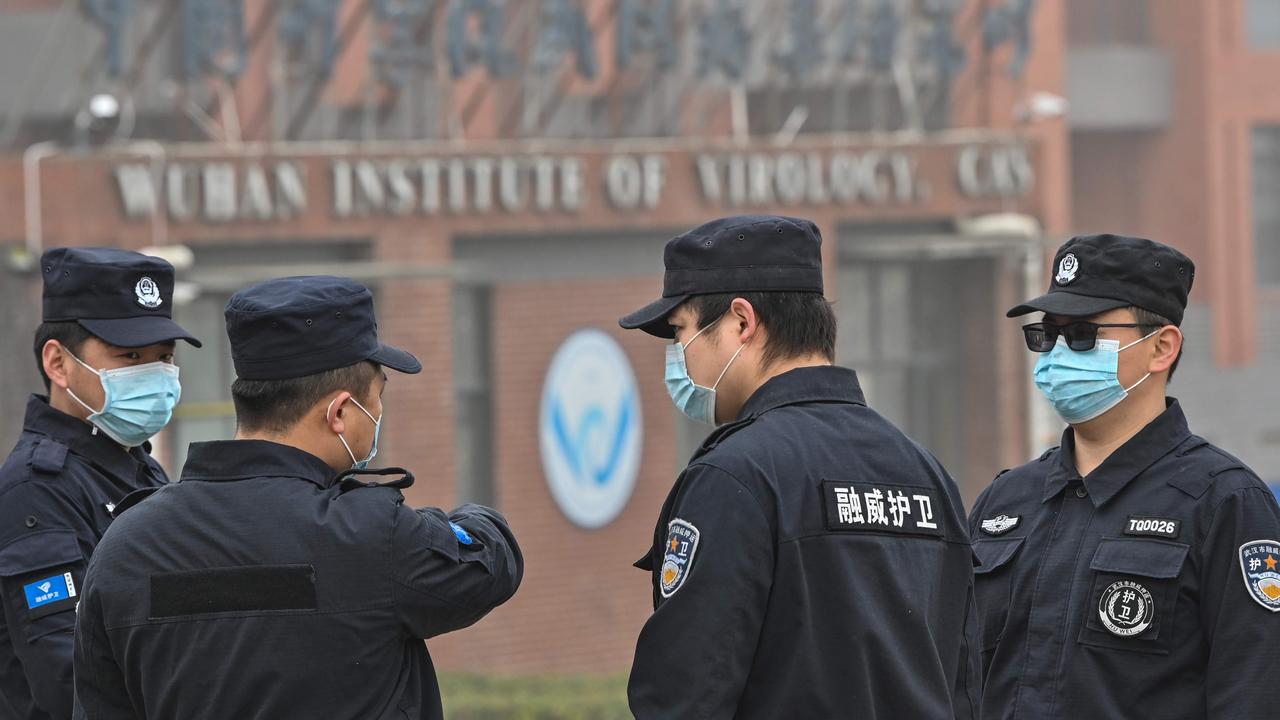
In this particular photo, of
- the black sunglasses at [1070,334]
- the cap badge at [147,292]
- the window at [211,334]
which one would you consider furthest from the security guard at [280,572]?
the window at [211,334]

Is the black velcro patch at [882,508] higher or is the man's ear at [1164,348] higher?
the man's ear at [1164,348]

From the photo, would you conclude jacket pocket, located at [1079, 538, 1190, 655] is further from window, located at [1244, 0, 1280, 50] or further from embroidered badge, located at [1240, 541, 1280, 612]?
window, located at [1244, 0, 1280, 50]

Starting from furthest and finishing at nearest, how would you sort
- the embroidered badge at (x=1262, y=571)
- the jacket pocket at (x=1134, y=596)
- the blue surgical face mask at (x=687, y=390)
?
1. the jacket pocket at (x=1134, y=596)
2. the embroidered badge at (x=1262, y=571)
3. the blue surgical face mask at (x=687, y=390)

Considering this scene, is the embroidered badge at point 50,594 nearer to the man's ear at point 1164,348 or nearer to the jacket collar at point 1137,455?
the jacket collar at point 1137,455

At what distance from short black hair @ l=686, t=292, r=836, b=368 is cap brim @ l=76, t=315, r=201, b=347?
1.42 m

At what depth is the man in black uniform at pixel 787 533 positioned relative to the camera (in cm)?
273

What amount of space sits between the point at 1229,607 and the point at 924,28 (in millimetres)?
11553

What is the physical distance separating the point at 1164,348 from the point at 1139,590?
Result: 0.59 m

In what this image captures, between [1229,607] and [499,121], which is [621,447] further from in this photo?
[1229,607]

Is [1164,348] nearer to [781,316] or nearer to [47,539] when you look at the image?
[781,316]

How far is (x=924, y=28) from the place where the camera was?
1418 cm

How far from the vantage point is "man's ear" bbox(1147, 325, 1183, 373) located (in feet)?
11.8

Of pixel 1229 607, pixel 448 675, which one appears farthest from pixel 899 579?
pixel 448 675

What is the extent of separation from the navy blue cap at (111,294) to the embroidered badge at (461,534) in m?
1.17
